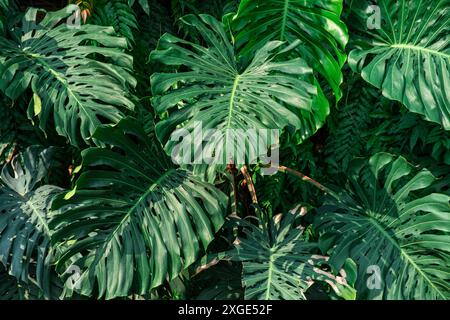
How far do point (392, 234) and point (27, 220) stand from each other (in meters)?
1.28

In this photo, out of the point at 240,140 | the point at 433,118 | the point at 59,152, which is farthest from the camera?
the point at 59,152

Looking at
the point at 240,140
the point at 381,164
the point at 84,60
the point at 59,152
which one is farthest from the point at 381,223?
the point at 59,152

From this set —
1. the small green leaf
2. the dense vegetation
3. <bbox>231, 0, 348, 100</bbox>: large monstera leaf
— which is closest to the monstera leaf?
the dense vegetation

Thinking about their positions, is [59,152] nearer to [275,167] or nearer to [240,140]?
[275,167]

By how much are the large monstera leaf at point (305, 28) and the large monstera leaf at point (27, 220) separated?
907mm

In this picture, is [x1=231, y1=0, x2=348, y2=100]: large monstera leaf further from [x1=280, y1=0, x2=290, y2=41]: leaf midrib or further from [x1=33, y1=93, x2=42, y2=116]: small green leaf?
[x1=33, y1=93, x2=42, y2=116]: small green leaf

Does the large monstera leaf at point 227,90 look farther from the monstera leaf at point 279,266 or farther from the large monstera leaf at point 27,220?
A: the large monstera leaf at point 27,220

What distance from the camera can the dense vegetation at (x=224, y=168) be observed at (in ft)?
6.88

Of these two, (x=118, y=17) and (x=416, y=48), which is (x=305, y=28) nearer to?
(x=416, y=48)

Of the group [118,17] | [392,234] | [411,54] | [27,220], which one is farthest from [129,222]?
[411,54]

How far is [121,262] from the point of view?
6.82 feet

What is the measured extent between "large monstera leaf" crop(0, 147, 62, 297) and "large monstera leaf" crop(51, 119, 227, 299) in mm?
112

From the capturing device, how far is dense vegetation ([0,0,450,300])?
210cm

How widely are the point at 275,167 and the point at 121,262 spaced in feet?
2.57
